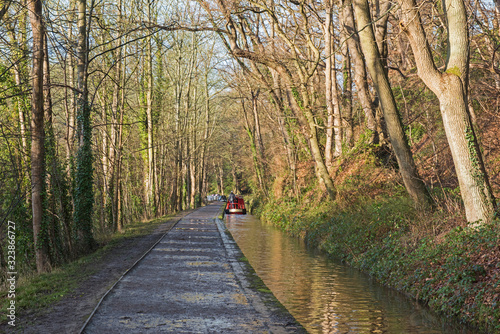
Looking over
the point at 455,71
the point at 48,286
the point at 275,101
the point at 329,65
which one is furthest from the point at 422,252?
the point at 275,101

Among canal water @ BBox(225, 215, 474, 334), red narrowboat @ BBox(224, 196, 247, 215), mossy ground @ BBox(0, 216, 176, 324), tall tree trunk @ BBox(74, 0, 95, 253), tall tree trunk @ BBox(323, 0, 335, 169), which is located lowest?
canal water @ BBox(225, 215, 474, 334)

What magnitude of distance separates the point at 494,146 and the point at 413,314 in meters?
10.8

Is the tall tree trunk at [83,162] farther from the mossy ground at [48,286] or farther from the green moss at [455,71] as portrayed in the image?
the green moss at [455,71]

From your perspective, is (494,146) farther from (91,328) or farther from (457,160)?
(91,328)

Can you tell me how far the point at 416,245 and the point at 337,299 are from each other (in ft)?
8.75

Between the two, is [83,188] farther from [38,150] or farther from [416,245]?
[416,245]

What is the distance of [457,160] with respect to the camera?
35.4 feet

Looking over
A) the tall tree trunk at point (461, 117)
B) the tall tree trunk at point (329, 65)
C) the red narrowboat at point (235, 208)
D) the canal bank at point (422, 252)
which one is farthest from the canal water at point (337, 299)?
the red narrowboat at point (235, 208)

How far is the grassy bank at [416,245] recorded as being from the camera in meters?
8.41

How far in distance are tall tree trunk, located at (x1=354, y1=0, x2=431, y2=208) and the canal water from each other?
2813mm

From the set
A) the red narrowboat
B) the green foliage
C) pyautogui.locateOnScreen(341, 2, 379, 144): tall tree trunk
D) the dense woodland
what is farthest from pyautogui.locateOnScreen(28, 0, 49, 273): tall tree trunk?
Answer: the red narrowboat

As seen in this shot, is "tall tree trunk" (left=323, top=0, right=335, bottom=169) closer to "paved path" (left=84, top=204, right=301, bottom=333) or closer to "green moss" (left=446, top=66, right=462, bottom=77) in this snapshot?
"green moss" (left=446, top=66, right=462, bottom=77)

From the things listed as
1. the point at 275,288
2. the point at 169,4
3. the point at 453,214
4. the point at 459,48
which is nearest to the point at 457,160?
the point at 453,214

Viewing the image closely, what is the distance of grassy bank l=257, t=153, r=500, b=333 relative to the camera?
8.41m
